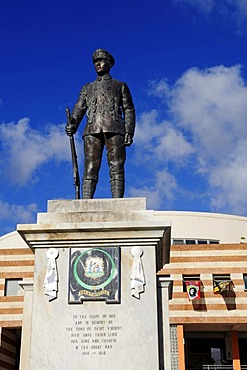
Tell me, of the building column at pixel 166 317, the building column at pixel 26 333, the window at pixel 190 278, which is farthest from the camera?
the window at pixel 190 278

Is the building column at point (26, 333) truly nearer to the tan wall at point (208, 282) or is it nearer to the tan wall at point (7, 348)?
the tan wall at point (208, 282)

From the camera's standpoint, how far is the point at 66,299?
8125 mm

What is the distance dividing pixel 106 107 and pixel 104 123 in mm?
328

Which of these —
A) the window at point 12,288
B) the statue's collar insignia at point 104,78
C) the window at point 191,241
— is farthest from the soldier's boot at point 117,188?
the window at point 191,241

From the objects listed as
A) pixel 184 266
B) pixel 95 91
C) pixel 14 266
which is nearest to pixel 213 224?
pixel 184 266

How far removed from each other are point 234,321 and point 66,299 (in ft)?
86.5

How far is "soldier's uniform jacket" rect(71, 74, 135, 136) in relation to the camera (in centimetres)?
959

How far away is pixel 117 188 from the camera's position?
9.31 meters

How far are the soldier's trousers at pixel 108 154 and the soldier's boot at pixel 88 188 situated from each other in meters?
0.08

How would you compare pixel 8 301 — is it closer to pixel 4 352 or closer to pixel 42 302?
pixel 4 352

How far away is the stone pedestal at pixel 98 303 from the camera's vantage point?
7.78 meters

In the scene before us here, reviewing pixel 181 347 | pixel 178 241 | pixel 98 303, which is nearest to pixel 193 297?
pixel 181 347

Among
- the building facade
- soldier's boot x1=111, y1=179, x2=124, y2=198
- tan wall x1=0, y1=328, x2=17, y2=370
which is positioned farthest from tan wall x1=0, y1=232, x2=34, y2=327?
soldier's boot x1=111, y1=179, x2=124, y2=198

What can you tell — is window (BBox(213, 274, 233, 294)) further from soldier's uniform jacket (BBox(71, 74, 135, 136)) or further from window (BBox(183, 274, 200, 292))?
soldier's uniform jacket (BBox(71, 74, 135, 136))
